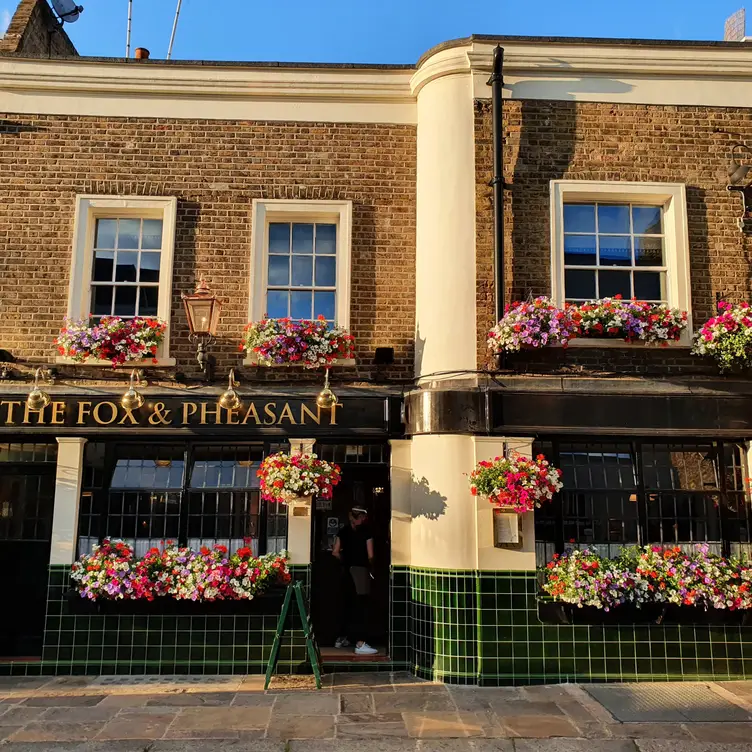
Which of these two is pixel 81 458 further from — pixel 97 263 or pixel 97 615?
pixel 97 263

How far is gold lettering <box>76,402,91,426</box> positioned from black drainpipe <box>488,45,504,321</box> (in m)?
4.48

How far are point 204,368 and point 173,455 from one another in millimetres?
1076

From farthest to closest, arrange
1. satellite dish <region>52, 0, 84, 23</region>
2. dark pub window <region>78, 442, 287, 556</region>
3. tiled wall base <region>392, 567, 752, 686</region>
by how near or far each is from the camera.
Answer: satellite dish <region>52, 0, 84, 23</region> < dark pub window <region>78, 442, 287, 556</region> < tiled wall base <region>392, 567, 752, 686</region>

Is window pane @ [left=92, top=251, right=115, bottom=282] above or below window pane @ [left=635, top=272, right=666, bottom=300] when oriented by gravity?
above

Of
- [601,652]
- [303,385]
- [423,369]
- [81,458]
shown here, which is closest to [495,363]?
[423,369]

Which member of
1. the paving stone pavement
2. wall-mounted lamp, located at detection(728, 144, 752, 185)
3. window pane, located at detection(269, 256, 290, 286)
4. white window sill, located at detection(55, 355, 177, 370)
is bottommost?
the paving stone pavement

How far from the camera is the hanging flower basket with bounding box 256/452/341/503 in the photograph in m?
7.39

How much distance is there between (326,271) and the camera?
8.52 metres

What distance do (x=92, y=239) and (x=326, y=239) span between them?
8.89 ft

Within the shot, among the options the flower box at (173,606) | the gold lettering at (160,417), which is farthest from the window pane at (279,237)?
the flower box at (173,606)

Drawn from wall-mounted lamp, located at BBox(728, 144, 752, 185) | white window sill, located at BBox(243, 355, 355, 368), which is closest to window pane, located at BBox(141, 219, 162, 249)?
white window sill, located at BBox(243, 355, 355, 368)

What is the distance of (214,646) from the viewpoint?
7.55 meters

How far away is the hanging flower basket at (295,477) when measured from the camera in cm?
739

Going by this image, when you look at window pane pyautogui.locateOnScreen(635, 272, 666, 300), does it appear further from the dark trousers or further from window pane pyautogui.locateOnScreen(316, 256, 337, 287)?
the dark trousers
